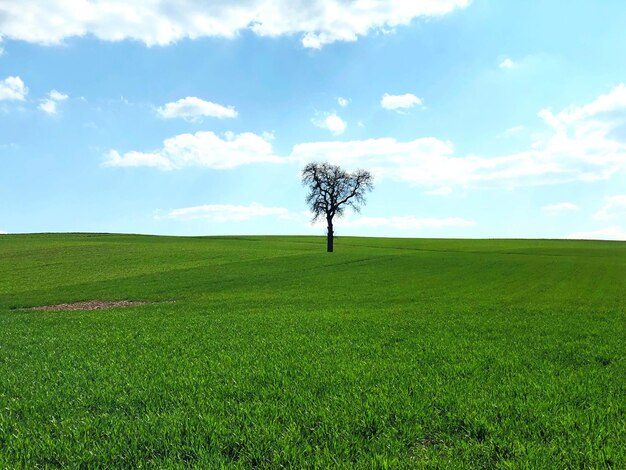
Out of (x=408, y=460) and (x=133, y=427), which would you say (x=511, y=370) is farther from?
(x=133, y=427)

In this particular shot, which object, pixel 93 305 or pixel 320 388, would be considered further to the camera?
pixel 93 305

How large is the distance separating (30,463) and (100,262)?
2166 inches

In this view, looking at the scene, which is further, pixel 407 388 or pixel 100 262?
pixel 100 262

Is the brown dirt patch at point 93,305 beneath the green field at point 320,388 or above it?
beneath

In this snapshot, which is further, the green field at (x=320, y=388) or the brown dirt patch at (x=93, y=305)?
the brown dirt patch at (x=93, y=305)

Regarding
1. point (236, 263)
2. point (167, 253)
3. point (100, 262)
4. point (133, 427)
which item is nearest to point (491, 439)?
point (133, 427)

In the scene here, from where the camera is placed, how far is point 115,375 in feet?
34.2

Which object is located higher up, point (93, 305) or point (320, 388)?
point (320, 388)

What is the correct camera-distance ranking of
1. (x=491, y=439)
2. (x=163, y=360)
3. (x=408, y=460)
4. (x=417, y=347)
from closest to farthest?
(x=408, y=460) < (x=491, y=439) < (x=163, y=360) < (x=417, y=347)

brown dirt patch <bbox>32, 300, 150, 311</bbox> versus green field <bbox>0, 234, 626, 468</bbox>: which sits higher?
green field <bbox>0, 234, 626, 468</bbox>

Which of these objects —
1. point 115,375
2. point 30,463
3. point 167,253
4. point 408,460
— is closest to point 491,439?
point 408,460

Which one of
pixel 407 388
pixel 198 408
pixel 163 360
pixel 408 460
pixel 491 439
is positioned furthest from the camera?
pixel 163 360

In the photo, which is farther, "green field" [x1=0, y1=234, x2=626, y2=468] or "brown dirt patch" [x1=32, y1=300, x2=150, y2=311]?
"brown dirt patch" [x1=32, y1=300, x2=150, y2=311]

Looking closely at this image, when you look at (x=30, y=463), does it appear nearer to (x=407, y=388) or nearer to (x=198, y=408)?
(x=198, y=408)
